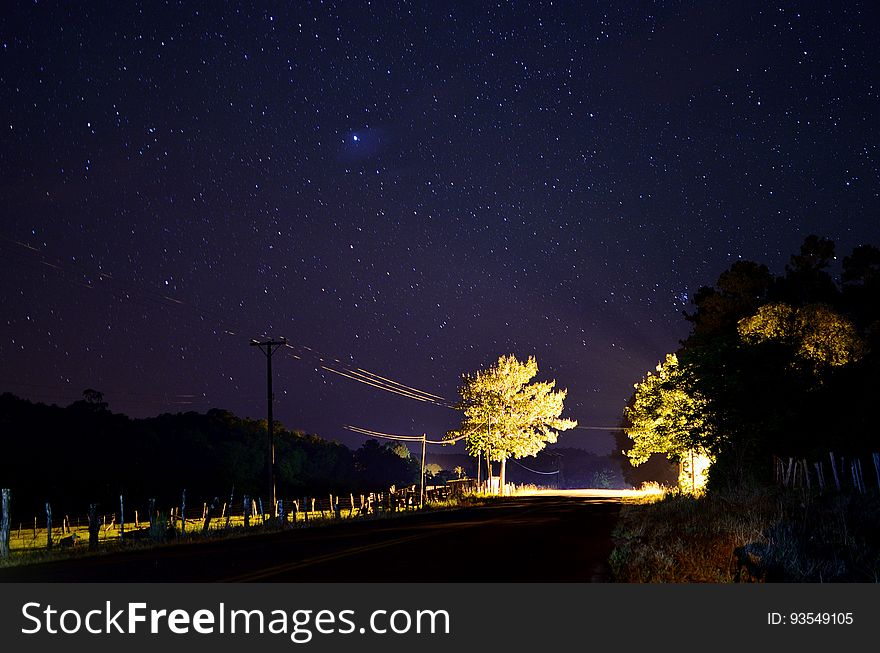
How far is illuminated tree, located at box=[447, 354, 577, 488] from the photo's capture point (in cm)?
7756

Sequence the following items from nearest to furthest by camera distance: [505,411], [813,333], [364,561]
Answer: [364,561] → [813,333] → [505,411]

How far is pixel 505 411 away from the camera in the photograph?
78188 mm

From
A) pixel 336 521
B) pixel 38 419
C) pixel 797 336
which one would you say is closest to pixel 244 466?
pixel 38 419

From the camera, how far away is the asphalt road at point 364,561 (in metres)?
14.5

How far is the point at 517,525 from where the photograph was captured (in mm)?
30672

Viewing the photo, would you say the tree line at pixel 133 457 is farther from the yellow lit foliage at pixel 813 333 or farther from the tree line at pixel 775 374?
the yellow lit foliage at pixel 813 333

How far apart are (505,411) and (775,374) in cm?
4450

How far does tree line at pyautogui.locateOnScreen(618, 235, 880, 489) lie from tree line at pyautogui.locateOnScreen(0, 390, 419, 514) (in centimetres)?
4456

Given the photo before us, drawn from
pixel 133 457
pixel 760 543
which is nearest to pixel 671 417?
pixel 760 543

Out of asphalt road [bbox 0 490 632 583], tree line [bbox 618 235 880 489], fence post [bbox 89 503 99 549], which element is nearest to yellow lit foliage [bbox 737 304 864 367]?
tree line [bbox 618 235 880 489]

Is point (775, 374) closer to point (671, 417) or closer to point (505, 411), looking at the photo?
point (671, 417)
